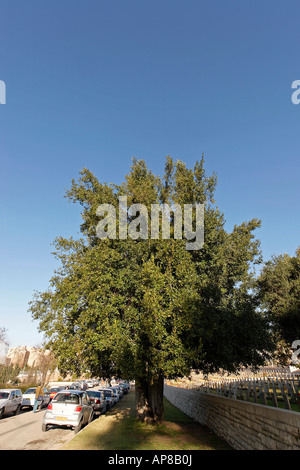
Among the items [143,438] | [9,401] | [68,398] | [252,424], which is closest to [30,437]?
[68,398]

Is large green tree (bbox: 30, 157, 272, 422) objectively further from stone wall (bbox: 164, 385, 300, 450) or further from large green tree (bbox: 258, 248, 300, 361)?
large green tree (bbox: 258, 248, 300, 361)

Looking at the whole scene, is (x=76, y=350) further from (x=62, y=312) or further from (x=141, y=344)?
(x=141, y=344)

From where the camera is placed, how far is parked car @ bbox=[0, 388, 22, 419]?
15.6m

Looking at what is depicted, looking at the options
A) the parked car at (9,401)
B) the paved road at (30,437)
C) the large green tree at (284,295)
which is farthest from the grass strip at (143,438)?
the large green tree at (284,295)

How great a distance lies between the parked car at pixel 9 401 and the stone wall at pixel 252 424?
11.3 meters

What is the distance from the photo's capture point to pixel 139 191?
15477mm

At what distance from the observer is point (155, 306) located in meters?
11.0

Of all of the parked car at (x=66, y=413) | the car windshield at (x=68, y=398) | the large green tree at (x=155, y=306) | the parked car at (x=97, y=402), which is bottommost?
the parked car at (x=97, y=402)

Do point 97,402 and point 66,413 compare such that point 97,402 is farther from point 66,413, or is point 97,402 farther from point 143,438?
point 143,438

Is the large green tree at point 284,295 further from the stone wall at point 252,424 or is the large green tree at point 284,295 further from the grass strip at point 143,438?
the grass strip at point 143,438

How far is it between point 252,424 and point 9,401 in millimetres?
14946

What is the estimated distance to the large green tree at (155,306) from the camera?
35.7 ft
